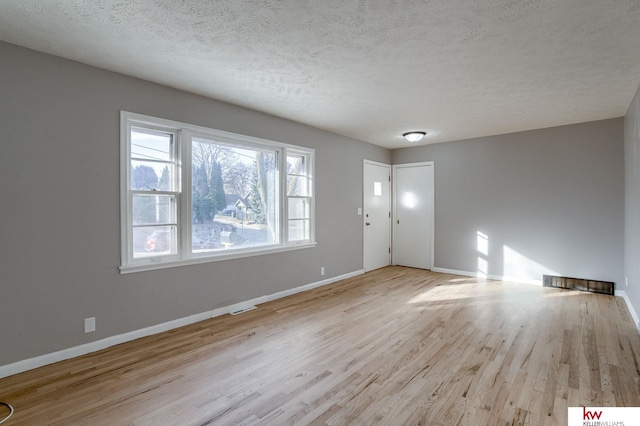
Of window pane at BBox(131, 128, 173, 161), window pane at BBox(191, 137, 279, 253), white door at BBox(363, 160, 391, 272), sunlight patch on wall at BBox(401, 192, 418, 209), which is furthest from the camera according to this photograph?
sunlight patch on wall at BBox(401, 192, 418, 209)

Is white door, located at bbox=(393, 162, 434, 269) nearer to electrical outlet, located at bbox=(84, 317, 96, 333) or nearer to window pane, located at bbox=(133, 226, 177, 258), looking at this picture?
window pane, located at bbox=(133, 226, 177, 258)

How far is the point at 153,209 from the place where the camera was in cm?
324

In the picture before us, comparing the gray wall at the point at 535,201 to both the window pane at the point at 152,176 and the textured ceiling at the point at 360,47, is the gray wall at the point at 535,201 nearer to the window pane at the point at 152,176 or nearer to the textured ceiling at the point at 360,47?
the textured ceiling at the point at 360,47

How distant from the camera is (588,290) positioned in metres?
4.68

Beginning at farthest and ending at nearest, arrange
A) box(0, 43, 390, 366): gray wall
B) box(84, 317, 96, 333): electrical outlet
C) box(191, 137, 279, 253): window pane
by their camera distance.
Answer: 1. box(191, 137, 279, 253): window pane
2. box(84, 317, 96, 333): electrical outlet
3. box(0, 43, 390, 366): gray wall

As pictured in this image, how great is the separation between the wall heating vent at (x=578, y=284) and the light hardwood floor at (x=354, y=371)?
2.31 feet

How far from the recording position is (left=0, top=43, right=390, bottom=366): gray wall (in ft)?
8.04

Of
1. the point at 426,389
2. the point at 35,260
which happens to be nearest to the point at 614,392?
the point at 426,389

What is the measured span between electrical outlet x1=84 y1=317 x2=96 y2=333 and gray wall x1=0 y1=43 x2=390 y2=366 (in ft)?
0.13

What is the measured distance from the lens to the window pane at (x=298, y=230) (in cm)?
471

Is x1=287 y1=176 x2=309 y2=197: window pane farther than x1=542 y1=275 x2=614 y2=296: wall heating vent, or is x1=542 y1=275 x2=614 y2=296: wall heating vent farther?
x1=287 y1=176 x2=309 y2=197: window pane

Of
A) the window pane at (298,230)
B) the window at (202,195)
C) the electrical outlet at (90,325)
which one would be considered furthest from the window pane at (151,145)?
the window pane at (298,230)

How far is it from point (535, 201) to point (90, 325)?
6.25 metres

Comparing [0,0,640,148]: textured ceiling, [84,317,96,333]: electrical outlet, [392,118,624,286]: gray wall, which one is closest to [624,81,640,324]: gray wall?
[392,118,624,286]: gray wall
